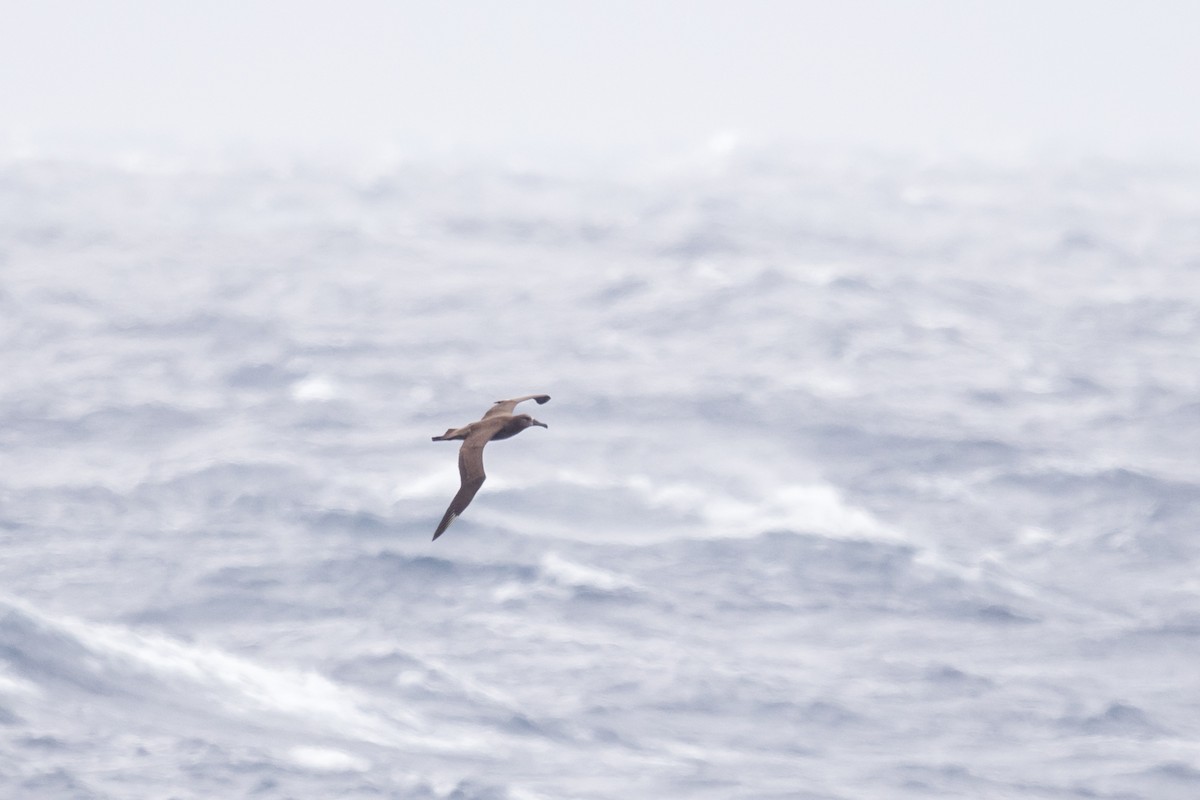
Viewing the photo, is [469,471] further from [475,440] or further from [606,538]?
[606,538]

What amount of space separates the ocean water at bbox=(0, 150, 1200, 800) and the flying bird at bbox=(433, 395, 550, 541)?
13080 mm

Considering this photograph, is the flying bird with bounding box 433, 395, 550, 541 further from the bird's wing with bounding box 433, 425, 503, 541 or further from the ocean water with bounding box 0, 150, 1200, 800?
the ocean water with bounding box 0, 150, 1200, 800

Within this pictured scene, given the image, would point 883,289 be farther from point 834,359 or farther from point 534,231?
point 534,231

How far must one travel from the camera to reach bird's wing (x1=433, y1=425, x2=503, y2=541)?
24.4 metres

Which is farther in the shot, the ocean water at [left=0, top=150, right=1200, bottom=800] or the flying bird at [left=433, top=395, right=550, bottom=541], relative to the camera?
the ocean water at [left=0, top=150, right=1200, bottom=800]

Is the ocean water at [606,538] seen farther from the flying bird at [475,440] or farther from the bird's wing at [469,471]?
the bird's wing at [469,471]

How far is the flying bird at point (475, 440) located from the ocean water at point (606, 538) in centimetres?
1308

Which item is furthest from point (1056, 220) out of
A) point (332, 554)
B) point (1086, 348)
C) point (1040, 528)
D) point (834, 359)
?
point (332, 554)

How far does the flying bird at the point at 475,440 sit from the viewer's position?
24.5 m

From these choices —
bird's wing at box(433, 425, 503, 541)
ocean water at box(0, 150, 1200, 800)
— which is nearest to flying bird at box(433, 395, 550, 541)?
bird's wing at box(433, 425, 503, 541)

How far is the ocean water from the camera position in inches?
1586

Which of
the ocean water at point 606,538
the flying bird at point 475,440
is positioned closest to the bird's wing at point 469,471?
the flying bird at point 475,440

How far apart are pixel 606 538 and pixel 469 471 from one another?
80.4 feet

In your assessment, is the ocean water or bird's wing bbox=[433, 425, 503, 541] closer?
bird's wing bbox=[433, 425, 503, 541]
